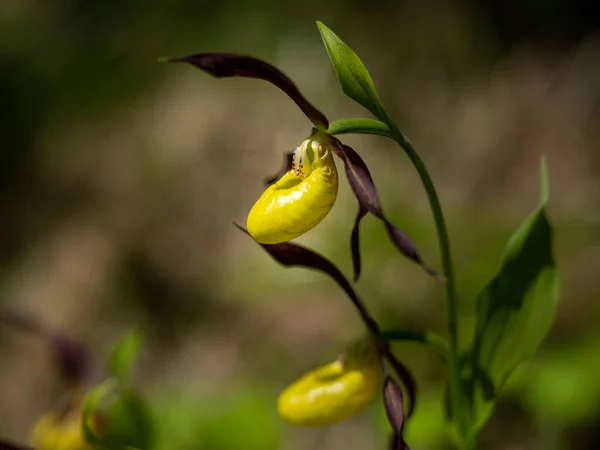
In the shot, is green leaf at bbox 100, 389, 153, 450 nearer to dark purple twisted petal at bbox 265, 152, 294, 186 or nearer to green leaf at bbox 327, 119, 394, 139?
dark purple twisted petal at bbox 265, 152, 294, 186

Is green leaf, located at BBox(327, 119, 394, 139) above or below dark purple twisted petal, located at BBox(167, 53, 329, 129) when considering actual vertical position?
below

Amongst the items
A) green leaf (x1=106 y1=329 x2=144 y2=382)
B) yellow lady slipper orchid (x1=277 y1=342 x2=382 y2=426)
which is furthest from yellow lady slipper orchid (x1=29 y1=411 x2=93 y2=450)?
yellow lady slipper orchid (x1=277 y1=342 x2=382 y2=426)

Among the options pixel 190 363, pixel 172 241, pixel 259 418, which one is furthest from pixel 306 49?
pixel 259 418

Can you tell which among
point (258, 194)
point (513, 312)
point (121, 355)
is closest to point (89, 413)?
point (121, 355)

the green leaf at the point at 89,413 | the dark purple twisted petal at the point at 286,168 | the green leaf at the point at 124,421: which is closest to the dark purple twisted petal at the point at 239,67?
the dark purple twisted petal at the point at 286,168

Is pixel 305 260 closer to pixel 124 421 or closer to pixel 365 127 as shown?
pixel 365 127

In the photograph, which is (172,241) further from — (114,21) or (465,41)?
(114,21)
